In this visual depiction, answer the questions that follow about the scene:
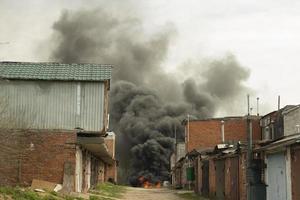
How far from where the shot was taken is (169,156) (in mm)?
75938

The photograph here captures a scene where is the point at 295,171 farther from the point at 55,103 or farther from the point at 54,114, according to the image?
the point at 55,103

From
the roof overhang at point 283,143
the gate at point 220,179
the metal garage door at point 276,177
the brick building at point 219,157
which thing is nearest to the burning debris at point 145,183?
the brick building at point 219,157

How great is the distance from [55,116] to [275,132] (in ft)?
96.0

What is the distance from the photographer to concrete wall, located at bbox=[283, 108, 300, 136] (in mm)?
41156

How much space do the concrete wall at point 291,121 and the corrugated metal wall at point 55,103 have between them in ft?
68.7

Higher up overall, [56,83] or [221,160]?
[56,83]

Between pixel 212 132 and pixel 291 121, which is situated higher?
pixel 291 121

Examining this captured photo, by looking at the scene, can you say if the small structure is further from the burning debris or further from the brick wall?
the burning debris

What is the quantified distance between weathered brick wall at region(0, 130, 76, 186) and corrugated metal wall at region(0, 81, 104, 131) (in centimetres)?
50

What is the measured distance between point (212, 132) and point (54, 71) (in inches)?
1356

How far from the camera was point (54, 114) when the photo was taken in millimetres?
24703

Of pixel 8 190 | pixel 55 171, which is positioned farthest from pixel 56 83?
pixel 8 190

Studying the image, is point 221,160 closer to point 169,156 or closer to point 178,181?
point 178,181

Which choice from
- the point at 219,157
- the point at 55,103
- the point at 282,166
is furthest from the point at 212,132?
the point at 282,166
